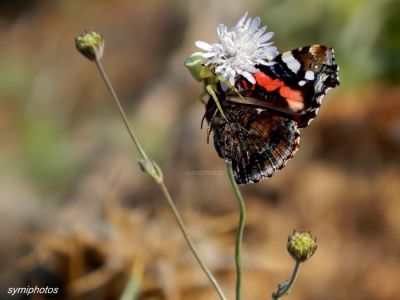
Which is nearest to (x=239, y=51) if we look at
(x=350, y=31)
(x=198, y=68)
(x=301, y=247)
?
(x=198, y=68)

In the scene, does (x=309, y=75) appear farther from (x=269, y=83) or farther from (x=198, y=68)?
(x=198, y=68)

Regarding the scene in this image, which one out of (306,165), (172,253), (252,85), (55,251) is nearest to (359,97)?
(306,165)

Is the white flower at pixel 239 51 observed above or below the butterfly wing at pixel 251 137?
above

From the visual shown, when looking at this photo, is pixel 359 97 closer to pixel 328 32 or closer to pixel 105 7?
pixel 328 32

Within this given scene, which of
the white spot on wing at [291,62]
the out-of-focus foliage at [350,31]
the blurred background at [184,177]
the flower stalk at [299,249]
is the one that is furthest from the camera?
the out-of-focus foliage at [350,31]

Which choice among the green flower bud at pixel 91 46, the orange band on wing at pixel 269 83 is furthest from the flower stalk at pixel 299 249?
the green flower bud at pixel 91 46

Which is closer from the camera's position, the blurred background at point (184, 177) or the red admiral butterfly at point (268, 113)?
the red admiral butterfly at point (268, 113)

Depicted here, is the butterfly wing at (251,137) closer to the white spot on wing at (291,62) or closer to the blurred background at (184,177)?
the white spot on wing at (291,62)
